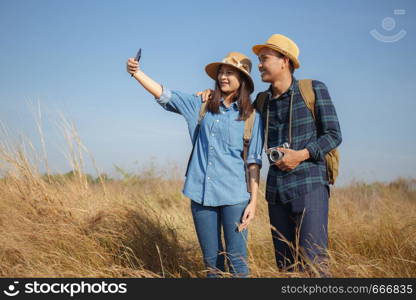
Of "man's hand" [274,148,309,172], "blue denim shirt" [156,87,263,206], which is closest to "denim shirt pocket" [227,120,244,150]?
"blue denim shirt" [156,87,263,206]

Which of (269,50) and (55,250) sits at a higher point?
(269,50)

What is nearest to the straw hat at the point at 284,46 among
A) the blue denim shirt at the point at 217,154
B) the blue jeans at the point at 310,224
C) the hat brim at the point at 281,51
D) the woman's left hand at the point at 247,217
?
the hat brim at the point at 281,51

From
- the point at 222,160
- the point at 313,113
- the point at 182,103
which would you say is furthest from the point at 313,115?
the point at 182,103

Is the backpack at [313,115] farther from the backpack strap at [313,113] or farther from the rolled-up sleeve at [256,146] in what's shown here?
the rolled-up sleeve at [256,146]

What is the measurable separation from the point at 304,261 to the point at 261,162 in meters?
0.80

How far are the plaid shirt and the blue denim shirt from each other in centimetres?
18

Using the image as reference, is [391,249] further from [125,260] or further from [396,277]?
[125,260]

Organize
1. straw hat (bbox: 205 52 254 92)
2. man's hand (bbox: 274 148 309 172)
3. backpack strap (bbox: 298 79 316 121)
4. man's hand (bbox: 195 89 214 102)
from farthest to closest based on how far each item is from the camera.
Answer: man's hand (bbox: 195 89 214 102), straw hat (bbox: 205 52 254 92), backpack strap (bbox: 298 79 316 121), man's hand (bbox: 274 148 309 172)

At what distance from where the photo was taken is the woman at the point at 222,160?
2.89m

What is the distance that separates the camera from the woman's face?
9.91 ft

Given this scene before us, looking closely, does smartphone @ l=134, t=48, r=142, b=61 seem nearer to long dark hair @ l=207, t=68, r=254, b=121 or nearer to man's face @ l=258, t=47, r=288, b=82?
long dark hair @ l=207, t=68, r=254, b=121

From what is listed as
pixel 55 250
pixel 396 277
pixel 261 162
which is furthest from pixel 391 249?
pixel 55 250

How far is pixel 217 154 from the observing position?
2938 mm

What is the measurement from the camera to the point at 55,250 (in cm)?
369
